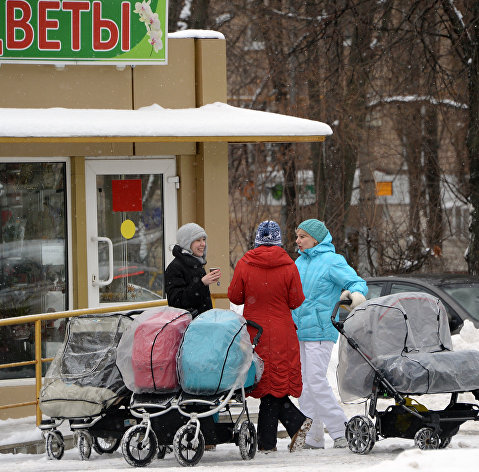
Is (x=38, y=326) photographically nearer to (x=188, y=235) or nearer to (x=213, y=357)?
(x=188, y=235)

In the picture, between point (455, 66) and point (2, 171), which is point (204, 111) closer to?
point (2, 171)

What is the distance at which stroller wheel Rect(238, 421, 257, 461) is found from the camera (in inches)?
301

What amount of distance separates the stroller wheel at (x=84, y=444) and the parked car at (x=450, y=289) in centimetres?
540

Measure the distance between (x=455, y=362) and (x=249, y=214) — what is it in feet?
42.1

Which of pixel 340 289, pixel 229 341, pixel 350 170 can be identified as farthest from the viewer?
pixel 350 170

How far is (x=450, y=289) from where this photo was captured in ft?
41.8

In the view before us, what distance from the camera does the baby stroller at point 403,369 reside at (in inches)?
305

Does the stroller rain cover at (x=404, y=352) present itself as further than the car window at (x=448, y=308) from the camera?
No

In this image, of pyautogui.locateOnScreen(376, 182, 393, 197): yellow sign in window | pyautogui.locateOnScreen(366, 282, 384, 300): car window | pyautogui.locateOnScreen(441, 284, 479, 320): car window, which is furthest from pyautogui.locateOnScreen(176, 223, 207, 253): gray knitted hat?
pyautogui.locateOnScreen(376, 182, 393, 197): yellow sign in window

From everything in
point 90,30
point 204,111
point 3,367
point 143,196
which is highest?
point 90,30

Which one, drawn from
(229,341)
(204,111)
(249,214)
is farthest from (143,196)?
(249,214)

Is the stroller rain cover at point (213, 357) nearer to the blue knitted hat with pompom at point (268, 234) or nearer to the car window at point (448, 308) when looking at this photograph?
the blue knitted hat with pompom at point (268, 234)

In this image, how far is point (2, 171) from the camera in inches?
416

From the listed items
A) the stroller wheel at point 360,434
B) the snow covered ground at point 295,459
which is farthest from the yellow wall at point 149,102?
the stroller wheel at point 360,434
